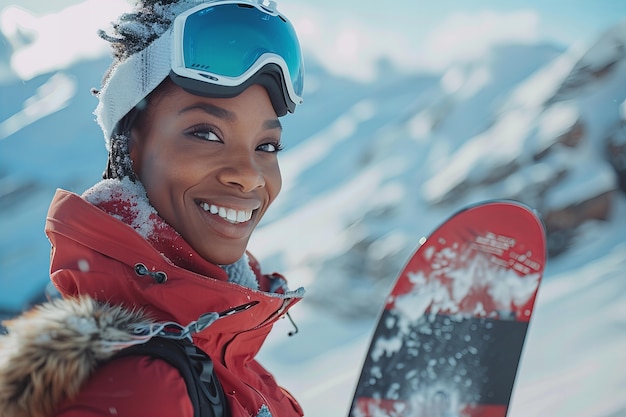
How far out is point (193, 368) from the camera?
1.03 metres

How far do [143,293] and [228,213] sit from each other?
0.28 metres

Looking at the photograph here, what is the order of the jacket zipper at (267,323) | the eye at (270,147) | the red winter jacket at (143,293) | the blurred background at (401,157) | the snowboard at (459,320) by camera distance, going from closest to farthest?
1. the red winter jacket at (143,293)
2. the jacket zipper at (267,323)
3. the eye at (270,147)
4. the snowboard at (459,320)
5. the blurred background at (401,157)

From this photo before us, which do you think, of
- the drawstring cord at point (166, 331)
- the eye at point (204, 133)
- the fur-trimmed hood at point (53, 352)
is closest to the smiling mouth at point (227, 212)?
the eye at point (204, 133)

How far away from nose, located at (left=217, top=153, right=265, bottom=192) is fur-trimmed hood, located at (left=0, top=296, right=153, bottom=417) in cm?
38

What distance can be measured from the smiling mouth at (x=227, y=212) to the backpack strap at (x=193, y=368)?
13.1 inches

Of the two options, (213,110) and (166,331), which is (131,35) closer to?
(213,110)

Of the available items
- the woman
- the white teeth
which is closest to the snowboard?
the woman

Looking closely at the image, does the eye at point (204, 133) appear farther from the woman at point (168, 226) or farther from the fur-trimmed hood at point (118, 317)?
the fur-trimmed hood at point (118, 317)

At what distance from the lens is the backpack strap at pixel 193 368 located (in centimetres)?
101

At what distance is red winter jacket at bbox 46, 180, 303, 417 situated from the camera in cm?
97

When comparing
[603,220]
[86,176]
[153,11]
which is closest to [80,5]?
[86,176]

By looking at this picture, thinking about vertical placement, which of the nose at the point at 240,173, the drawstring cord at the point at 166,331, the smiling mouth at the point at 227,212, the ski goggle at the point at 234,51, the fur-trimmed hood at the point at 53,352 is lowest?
the fur-trimmed hood at the point at 53,352

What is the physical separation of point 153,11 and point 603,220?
6.29m

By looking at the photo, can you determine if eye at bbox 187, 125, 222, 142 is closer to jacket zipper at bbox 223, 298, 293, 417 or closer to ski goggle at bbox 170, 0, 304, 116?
ski goggle at bbox 170, 0, 304, 116
